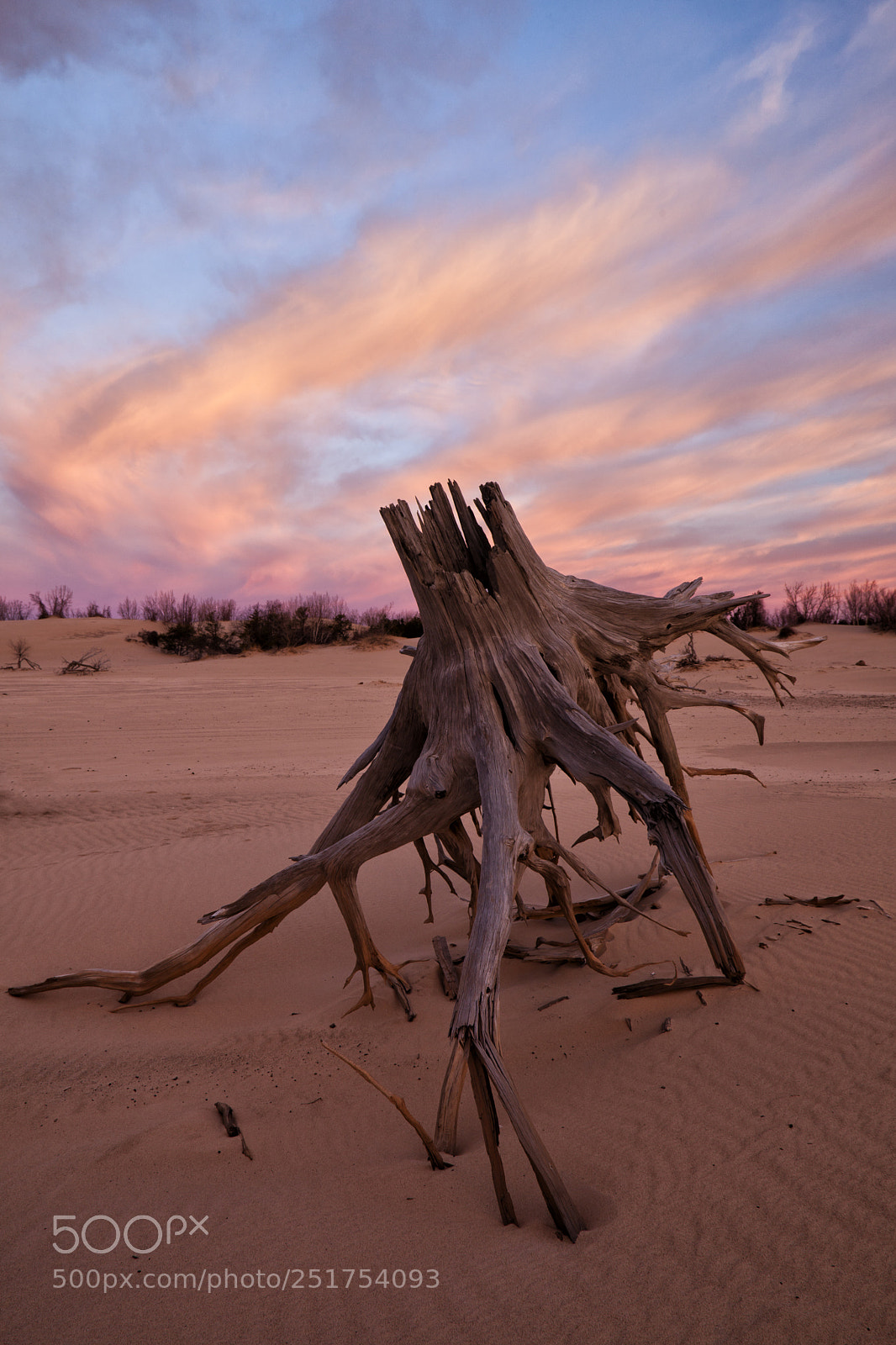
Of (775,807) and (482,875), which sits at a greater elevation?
(482,875)

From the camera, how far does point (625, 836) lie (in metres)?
6.95

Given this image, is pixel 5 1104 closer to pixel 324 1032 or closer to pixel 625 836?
pixel 324 1032

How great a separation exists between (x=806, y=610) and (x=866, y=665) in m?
18.4

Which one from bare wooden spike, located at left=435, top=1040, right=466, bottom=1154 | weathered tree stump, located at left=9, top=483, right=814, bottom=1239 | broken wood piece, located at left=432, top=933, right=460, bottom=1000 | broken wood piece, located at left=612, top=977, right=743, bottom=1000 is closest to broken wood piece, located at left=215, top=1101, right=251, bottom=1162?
weathered tree stump, located at left=9, top=483, right=814, bottom=1239

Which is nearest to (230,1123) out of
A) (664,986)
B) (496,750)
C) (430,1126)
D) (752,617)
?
(430,1126)

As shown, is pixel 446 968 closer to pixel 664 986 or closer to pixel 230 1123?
pixel 664 986

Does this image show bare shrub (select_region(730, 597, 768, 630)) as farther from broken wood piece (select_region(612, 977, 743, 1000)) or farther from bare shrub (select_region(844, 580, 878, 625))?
broken wood piece (select_region(612, 977, 743, 1000))

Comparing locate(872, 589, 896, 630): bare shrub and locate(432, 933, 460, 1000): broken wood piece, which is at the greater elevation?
locate(872, 589, 896, 630): bare shrub

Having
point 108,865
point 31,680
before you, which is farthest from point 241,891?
point 31,680

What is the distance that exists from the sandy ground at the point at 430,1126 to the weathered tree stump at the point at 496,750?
0.27 metres

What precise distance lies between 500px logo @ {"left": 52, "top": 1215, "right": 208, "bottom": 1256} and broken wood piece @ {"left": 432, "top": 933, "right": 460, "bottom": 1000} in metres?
1.70

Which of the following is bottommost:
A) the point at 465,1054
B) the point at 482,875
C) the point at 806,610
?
the point at 465,1054

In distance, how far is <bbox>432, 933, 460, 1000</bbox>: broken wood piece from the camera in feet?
12.3

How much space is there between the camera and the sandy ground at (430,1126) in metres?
1.82
